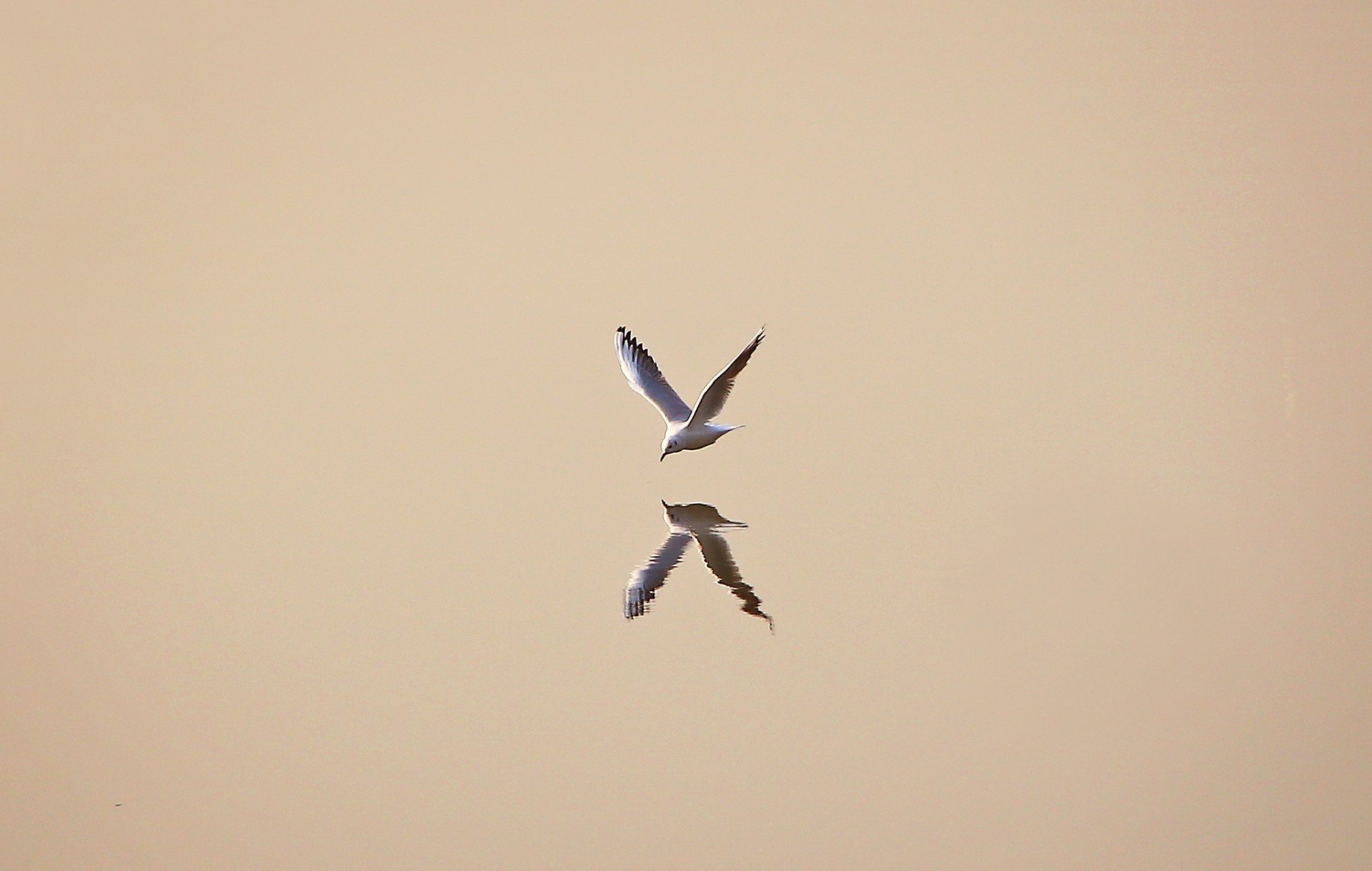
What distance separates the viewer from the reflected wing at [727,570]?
3.73 metres

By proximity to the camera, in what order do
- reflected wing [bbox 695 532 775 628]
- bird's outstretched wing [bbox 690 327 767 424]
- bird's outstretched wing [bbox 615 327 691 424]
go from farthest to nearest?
bird's outstretched wing [bbox 615 327 691 424]
bird's outstretched wing [bbox 690 327 767 424]
reflected wing [bbox 695 532 775 628]

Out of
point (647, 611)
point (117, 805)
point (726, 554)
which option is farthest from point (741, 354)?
point (117, 805)

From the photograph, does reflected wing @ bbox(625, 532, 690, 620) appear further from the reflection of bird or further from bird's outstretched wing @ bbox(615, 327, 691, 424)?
bird's outstretched wing @ bbox(615, 327, 691, 424)

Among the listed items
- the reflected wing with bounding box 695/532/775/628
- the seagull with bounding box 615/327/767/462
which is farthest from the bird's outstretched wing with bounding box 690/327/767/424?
the reflected wing with bounding box 695/532/775/628

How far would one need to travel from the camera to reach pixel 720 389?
482 cm

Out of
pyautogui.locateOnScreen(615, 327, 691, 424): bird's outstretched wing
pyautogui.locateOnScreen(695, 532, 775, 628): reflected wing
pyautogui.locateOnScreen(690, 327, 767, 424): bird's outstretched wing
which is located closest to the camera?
pyautogui.locateOnScreen(695, 532, 775, 628): reflected wing

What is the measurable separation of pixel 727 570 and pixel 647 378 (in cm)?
163

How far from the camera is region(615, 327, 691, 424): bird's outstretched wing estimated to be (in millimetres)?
5414

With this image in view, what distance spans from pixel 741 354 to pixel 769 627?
119 cm

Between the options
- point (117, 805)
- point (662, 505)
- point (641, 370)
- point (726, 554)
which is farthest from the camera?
point (641, 370)

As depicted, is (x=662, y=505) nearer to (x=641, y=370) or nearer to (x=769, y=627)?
(x=641, y=370)

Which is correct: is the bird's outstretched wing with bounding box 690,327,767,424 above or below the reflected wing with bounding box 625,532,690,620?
above

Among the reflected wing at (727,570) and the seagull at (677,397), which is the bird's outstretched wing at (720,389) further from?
the reflected wing at (727,570)

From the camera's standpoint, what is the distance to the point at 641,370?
558 cm
